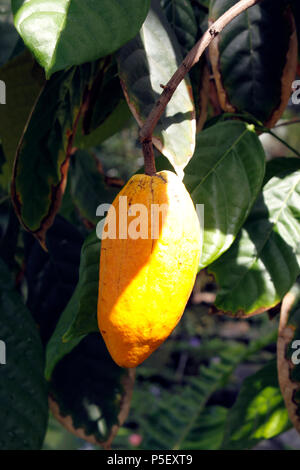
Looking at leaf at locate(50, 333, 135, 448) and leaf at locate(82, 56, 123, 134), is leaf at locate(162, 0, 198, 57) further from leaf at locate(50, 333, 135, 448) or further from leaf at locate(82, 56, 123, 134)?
leaf at locate(50, 333, 135, 448)

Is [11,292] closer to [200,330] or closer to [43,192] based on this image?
[43,192]

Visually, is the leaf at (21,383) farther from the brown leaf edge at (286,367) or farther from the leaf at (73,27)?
the leaf at (73,27)

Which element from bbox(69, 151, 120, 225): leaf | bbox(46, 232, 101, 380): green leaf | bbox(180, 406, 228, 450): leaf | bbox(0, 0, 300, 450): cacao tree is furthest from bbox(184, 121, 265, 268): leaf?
bbox(180, 406, 228, 450): leaf

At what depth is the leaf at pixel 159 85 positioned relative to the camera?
51 cm

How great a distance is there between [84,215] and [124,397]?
0.38m

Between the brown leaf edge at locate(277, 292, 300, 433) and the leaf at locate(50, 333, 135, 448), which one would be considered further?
the leaf at locate(50, 333, 135, 448)

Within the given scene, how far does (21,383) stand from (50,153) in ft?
1.08

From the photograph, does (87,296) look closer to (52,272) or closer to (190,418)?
(52,272)

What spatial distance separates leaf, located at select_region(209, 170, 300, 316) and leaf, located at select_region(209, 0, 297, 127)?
0.36ft

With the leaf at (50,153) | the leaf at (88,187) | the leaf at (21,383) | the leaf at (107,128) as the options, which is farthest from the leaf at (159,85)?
the leaf at (88,187)

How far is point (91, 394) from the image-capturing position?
83cm

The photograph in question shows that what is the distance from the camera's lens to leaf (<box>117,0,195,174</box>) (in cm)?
51

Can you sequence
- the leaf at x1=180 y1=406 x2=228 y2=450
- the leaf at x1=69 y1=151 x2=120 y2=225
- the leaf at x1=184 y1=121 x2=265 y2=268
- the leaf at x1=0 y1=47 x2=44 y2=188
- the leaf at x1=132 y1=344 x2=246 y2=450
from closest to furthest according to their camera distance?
the leaf at x1=184 y1=121 x2=265 y2=268, the leaf at x1=0 y1=47 x2=44 y2=188, the leaf at x1=69 y1=151 x2=120 y2=225, the leaf at x1=180 y1=406 x2=228 y2=450, the leaf at x1=132 y1=344 x2=246 y2=450

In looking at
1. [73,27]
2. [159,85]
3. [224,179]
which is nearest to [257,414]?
[224,179]
